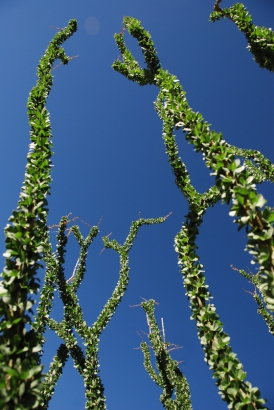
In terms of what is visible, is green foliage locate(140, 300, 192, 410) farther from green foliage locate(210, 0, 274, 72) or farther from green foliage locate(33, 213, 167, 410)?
green foliage locate(210, 0, 274, 72)

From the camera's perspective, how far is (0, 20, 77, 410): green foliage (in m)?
2.28

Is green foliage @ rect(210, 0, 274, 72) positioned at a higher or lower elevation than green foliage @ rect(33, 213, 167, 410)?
higher

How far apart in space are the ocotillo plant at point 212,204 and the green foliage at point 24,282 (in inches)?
87.9

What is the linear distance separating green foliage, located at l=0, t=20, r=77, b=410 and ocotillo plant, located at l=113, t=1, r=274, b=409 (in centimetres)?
223

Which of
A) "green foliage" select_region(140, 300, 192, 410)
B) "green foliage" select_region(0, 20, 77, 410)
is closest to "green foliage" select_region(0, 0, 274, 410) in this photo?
"green foliage" select_region(0, 20, 77, 410)

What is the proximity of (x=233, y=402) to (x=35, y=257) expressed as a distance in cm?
287

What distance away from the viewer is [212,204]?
21.9 feet

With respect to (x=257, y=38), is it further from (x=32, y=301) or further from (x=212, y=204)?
(x=32, y=301)

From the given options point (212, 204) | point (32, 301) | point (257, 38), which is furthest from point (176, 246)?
point (257, 38)

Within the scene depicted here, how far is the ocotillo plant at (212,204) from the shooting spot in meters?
2.88

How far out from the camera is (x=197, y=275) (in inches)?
168

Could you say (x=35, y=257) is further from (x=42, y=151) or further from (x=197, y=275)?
(x=197, y=275)

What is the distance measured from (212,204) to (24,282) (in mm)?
5095

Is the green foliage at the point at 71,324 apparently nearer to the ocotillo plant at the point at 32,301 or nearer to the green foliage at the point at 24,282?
the ocotillo plant at the point at 32,301
